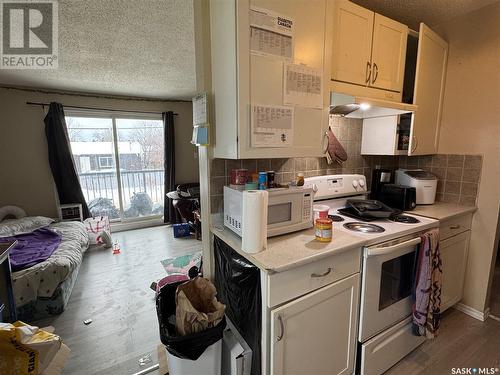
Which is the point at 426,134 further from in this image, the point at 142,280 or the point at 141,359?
the point at 142,280

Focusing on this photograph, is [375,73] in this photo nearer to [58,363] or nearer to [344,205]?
[344,205]

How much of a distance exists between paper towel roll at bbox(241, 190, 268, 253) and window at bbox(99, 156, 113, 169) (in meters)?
4.32

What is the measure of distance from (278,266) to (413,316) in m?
1.17

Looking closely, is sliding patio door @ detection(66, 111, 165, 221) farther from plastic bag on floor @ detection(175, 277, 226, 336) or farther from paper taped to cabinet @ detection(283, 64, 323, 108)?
paper taped to cabinet @ detection(283, 64, 323, 108)

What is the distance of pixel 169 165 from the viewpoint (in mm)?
4801

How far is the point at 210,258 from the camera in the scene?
5.37 ft

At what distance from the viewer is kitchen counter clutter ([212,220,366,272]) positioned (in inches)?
40.7

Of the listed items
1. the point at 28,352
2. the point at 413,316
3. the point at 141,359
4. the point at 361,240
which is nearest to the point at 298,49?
the point at 361,240

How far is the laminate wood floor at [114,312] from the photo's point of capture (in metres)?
1.71

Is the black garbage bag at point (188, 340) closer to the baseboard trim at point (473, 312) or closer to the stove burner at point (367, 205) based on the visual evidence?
the stove burner at point (367, 205)

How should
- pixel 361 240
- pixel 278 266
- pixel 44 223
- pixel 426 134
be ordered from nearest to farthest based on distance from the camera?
pixel 278 266
pixel 361 240
pixel 426 134
pixel 44 223

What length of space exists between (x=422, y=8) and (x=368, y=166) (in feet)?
4.08

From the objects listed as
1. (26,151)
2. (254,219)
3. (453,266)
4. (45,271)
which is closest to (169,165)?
(26,151)

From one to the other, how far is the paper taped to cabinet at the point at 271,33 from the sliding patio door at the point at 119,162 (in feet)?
13.5
